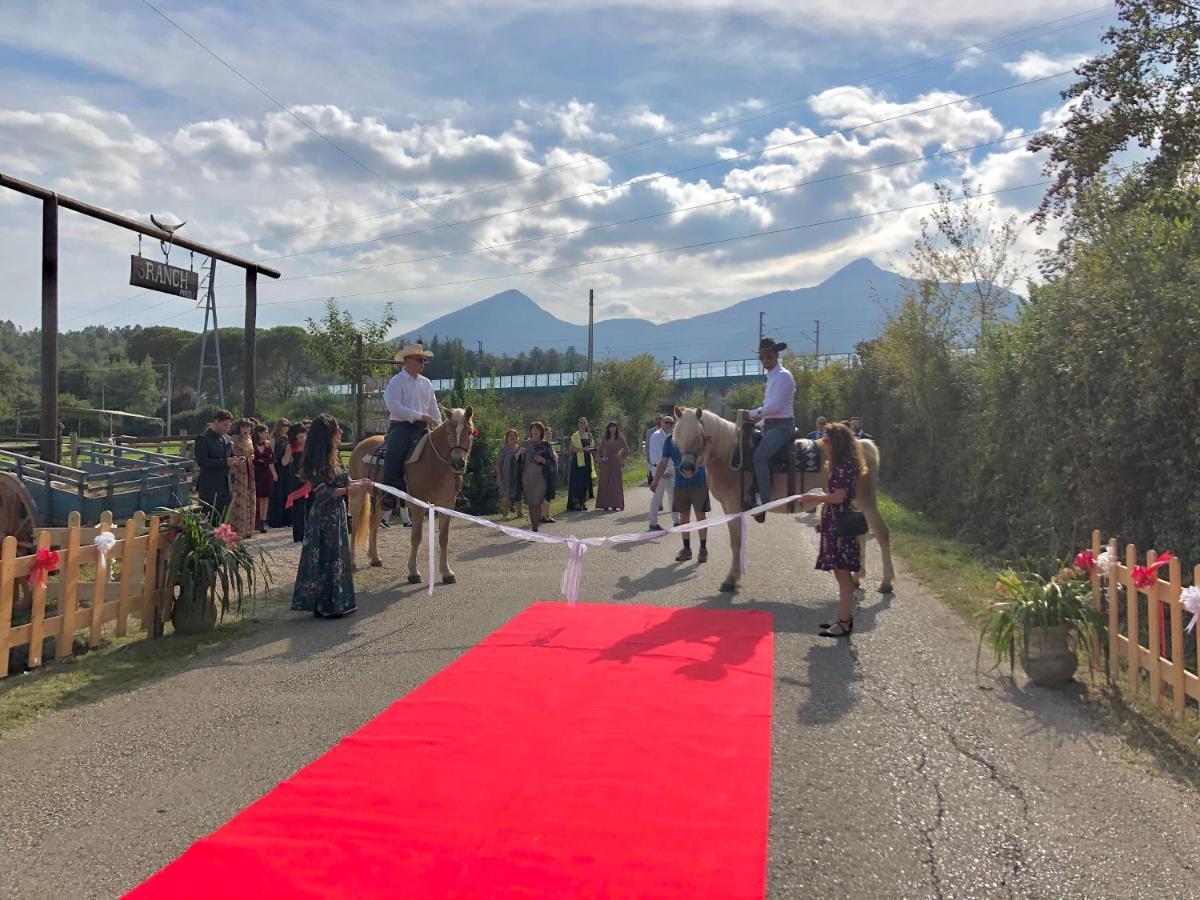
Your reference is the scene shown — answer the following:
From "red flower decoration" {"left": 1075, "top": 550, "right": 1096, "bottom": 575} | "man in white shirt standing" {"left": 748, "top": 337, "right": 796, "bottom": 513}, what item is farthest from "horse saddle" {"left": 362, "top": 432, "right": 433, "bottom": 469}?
"red flower decoration" {"left": 1075, "top": 550, "right": 1096, "bottom": 575}

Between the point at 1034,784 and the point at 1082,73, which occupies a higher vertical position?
the point at 1082,73

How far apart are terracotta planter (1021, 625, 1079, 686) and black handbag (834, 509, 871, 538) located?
1455mm

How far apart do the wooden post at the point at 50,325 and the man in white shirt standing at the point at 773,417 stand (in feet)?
27.6

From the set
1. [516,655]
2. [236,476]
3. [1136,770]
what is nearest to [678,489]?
[516,655]

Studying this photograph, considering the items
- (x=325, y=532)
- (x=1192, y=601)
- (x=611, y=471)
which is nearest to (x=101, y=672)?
(x=325, y=532)

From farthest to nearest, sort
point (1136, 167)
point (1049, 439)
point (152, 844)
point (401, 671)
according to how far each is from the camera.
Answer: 1. point (1136, 167)
2. point (1049, 439)
3. point (401, 671)
4. point (152, 844)

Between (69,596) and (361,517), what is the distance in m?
3.96

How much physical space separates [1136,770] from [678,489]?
24.9 ft

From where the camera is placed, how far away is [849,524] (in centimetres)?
668

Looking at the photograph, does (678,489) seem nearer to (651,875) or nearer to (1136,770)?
(1136,770)

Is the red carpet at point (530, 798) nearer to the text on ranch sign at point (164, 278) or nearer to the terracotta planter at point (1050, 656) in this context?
the terracotta planter at point (1050, 656)

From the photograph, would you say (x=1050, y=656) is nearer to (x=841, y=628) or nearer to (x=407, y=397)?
(x=841, y=628)

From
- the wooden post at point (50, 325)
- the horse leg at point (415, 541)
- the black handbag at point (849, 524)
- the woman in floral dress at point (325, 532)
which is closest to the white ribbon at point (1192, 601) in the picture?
the black handbag at point (849, 524)

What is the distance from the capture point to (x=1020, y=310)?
11.8 metres
